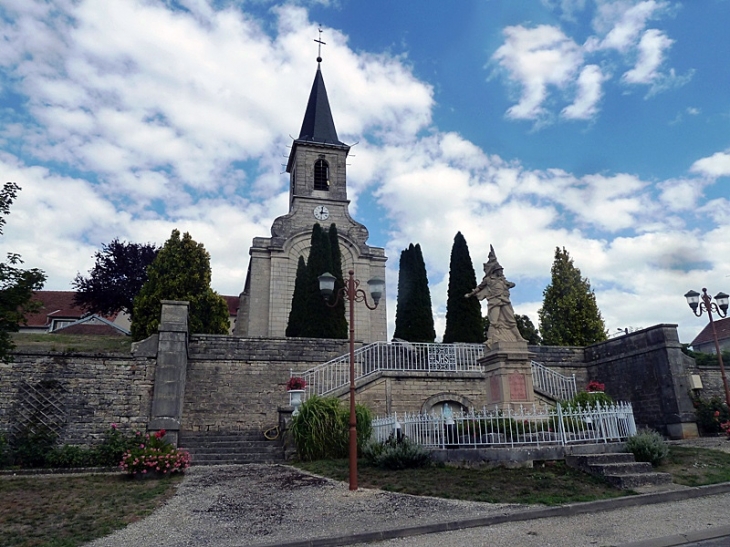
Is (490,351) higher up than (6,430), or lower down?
higher up

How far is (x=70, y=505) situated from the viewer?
7039 mm

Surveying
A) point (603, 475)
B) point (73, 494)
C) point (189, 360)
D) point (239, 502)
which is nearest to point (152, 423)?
point (189, 360)

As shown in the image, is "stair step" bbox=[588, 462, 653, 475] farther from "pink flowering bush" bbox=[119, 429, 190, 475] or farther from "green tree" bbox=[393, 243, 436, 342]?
"green tree" bbox=[393, 243, 436, 342]

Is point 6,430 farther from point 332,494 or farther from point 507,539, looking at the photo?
point 507,539

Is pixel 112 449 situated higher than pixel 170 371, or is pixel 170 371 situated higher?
pixel 170 371

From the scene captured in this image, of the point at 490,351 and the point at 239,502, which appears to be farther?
the point at 490,351

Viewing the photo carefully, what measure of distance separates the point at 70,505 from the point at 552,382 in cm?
1390

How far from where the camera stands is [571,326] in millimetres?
25062

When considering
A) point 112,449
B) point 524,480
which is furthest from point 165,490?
point 524,480

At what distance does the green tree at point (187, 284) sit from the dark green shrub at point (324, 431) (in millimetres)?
9513

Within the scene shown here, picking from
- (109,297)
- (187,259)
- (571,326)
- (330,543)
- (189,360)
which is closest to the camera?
(330,543)

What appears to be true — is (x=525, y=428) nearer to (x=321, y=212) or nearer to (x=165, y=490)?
(x=165, y=490)

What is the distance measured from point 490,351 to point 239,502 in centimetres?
625

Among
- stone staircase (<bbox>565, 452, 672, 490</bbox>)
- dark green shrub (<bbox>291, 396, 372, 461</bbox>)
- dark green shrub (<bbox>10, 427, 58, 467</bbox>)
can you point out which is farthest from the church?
stone staircase (<bbox>565, 452, 672, 490</bbox>)
